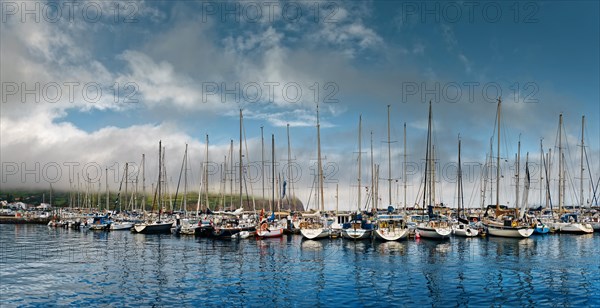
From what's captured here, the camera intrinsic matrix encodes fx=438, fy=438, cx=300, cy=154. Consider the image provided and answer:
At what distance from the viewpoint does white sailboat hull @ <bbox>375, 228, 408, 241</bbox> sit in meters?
66.5

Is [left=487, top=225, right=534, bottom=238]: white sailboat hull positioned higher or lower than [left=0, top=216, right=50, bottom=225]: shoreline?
higher

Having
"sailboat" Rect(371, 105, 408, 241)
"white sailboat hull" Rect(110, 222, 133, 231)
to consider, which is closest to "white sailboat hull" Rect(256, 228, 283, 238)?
"sailboat" Rect(371, 105, 408, 241)

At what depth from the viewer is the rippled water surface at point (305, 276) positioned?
2931cm

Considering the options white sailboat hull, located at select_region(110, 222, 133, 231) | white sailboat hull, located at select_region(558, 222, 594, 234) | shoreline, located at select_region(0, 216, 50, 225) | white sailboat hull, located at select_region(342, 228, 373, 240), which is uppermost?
white sailboat hull, located at select_region(342, 228, 373, 240)

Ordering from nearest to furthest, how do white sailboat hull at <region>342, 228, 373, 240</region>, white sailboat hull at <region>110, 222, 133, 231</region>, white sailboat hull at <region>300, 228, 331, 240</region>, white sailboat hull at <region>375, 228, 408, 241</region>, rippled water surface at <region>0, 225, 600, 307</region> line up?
1. rippled water surface at <region>0, 225, 600, 307</region>
2. white sailboat hull at <region>375, 228, 408, 241</region>
3. white sailboat hull at <region>342, 228, 373, 240</region>
4. white sailboat hull at <region>300, 228, 331, 240</region>
5. white sailboat hull at <region>110, 222, 133, 231</region>

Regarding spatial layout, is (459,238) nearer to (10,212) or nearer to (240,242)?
(240,242)

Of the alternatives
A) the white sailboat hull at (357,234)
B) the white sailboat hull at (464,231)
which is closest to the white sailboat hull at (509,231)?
the white sailboat hull at (464,231)

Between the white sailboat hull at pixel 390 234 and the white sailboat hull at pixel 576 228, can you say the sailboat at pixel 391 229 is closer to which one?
the white sailboat hull at pixel 390 234

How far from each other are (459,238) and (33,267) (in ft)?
206

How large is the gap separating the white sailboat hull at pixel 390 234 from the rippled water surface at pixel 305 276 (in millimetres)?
4977

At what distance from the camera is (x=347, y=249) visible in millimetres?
57656

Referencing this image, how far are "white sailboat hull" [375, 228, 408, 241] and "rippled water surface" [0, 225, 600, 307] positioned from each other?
4977mm

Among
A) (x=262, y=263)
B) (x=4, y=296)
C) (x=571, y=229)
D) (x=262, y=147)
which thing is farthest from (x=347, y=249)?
(x=571, y=229)

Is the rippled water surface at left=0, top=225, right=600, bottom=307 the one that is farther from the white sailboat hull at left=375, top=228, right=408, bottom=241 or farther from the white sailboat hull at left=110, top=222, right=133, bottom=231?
the white sailboat hull at left=110, top=222, right=133, bottom=231
